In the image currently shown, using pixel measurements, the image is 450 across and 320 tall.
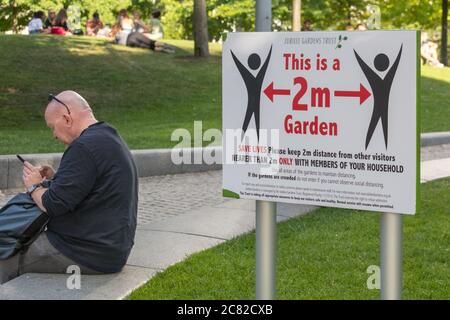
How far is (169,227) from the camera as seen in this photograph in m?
7.84

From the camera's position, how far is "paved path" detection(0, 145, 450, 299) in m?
5.60

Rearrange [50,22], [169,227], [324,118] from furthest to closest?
[50,22], [169,227], [324,118]

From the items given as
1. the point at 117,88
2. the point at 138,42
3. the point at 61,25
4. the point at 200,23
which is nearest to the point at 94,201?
the point at 117,88

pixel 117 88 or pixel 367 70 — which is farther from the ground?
pixel 367 70

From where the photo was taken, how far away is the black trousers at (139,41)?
25.1 meters

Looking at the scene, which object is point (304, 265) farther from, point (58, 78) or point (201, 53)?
point (201, 53)

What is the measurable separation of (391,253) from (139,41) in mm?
22088

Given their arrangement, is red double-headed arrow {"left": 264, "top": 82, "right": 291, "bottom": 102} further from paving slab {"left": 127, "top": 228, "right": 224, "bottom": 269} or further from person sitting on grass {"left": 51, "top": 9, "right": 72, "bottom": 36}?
person sitting on grass {"left": 51, "top": 9, "right": 72, "bottom": 36}

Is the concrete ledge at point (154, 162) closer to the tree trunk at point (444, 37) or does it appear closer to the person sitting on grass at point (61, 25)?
the person sitting on grass at point (61, 25)

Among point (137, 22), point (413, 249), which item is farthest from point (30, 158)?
point (137, 22)

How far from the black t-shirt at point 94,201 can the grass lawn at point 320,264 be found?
391mm

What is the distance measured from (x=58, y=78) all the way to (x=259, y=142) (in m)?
16.2

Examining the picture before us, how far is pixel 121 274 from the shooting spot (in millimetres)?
5984

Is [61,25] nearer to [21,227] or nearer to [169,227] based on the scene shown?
[169,227]
